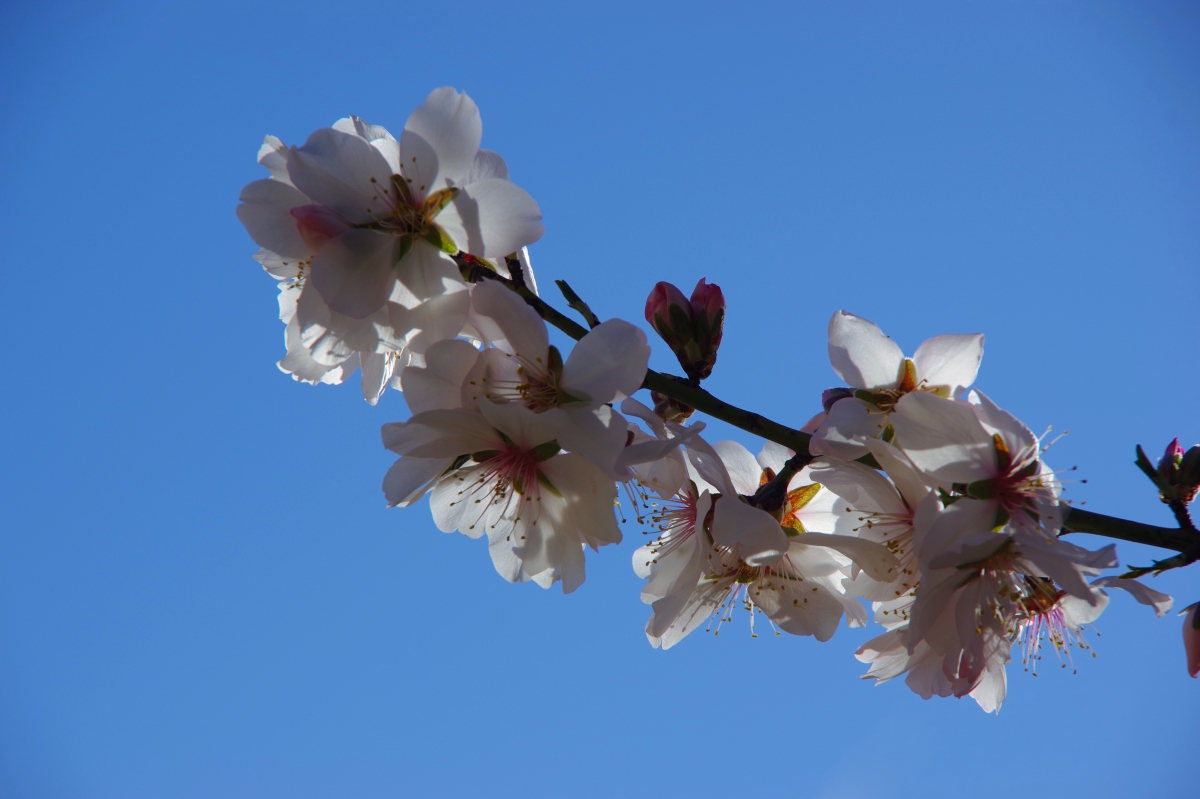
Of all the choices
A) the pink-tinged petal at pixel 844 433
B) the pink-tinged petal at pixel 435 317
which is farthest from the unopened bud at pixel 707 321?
the pink-tinged petal at pixel 435 317

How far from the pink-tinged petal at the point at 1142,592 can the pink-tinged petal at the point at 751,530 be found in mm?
531

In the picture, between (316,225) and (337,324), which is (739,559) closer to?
(337,324)

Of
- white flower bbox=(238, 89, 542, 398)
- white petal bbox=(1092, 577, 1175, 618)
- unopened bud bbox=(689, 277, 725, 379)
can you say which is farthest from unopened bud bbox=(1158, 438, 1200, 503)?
white flower bbox=(238, 89, 542, 398)

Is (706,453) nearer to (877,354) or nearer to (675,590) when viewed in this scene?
(675,590)

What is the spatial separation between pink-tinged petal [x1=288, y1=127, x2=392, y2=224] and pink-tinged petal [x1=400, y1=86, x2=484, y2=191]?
6cm

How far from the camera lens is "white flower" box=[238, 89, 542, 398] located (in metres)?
1.46

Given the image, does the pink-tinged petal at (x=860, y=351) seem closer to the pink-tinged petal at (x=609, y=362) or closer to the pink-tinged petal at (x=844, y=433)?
the pink-tinged petal at (x=844, y=433)

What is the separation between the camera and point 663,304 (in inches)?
66.9

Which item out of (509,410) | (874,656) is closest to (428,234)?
(509,410)

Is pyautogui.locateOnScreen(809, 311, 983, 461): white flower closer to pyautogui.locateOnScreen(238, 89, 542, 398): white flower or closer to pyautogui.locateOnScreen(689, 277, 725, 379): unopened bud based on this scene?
pyautogui.locateOnScreen(689, 277, 725, 379): unopened bud

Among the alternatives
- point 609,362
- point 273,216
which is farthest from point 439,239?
point 609,362

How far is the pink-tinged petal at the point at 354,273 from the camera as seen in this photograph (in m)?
1.44

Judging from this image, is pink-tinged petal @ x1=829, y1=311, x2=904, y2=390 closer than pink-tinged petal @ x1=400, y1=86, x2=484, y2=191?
No

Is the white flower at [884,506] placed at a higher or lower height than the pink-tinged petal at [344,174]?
lower
